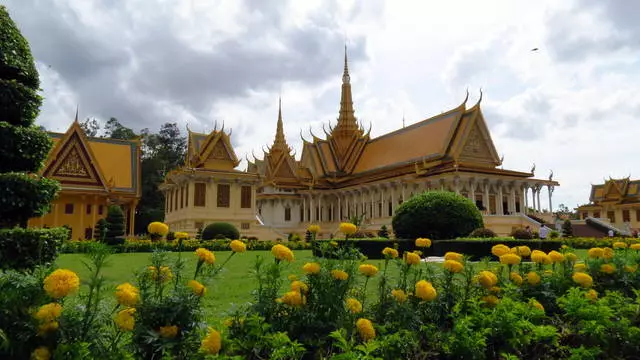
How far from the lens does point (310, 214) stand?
47656 mm

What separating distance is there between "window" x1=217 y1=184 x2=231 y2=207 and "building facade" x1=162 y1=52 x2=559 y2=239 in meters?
0.08

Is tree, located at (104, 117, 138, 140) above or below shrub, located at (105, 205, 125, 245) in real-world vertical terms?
above

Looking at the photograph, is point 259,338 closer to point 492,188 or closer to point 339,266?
point 339,266

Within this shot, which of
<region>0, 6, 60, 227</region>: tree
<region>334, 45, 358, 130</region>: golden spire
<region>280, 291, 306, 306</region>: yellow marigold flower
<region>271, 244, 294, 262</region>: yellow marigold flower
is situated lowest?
<region>280, 291, 306, 306</region>: yellow marigold flower

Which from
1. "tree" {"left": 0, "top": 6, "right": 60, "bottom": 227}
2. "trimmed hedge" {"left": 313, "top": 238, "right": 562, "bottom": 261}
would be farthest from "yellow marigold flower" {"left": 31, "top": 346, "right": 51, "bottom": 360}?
"trimmed hedge" {"left": 313, "top": 238, "right": 562, "bottom": 261}

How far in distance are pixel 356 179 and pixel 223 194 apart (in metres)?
15.2

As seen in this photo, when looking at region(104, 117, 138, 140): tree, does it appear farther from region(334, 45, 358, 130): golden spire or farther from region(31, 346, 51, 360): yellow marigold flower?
region(31, 346, 51, 360): yellow marigold flower

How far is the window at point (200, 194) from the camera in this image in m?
33.0

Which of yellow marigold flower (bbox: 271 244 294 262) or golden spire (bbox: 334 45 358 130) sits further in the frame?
golden spire (bbox: 334 45 358 130)

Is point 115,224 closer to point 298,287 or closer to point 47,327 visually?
point 298,287

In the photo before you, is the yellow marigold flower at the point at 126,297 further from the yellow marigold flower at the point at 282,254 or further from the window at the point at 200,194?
the window at the point at 200,194

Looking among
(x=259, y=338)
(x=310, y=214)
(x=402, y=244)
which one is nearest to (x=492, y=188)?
(x=310, y=214)

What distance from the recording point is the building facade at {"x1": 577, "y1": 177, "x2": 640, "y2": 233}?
5600 centimetres

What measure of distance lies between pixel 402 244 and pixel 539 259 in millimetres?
11206
